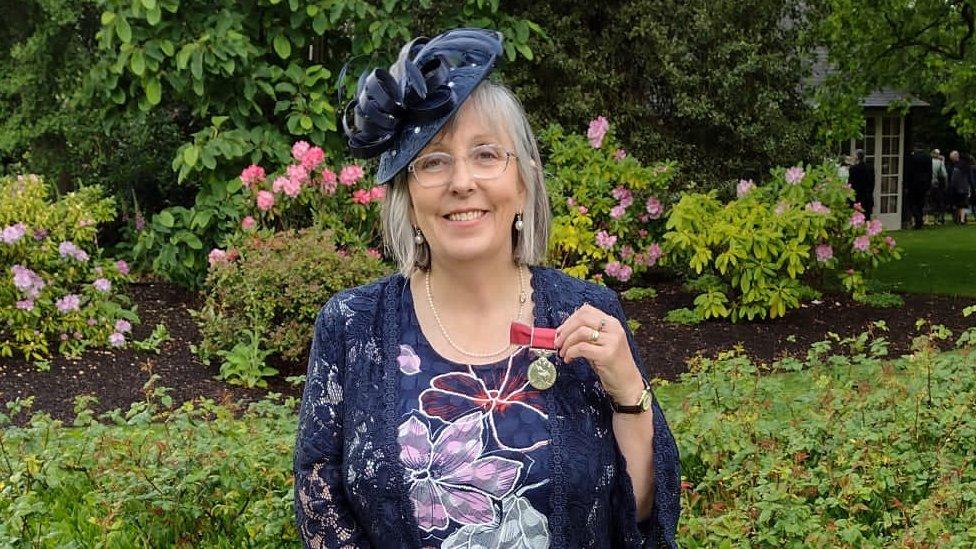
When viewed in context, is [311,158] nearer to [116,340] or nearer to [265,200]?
[265,200]

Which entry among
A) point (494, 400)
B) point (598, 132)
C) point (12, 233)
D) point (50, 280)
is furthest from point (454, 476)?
point (598, 132)

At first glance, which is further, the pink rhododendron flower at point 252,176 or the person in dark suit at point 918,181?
the person in dark suit at point 918,181

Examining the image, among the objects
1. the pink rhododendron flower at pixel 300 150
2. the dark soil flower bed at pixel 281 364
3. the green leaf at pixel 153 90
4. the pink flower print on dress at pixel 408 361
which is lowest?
the dark soil flower bed at pixel 281 364

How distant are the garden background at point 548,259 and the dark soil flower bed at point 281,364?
29mm

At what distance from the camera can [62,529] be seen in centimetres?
365

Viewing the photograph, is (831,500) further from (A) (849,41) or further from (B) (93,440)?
(A) (849,41)

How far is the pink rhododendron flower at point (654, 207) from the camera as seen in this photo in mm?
9070

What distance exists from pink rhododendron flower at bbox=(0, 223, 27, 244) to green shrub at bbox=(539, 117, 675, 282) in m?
3.85

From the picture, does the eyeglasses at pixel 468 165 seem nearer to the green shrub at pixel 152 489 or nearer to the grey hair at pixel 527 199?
the grey hair at pixel 527 199

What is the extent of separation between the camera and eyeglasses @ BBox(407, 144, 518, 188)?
7.18ft

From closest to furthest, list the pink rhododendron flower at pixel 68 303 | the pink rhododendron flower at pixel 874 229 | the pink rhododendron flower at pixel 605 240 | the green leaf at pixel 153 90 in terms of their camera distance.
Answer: the pink rhododendron flower at pixel 68 303, the green leaf at pixel 153 90, the pink rhododendron flower at pixel 874 229, the pink rhododendron flower at pixel 605 240

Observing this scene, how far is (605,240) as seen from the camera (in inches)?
346

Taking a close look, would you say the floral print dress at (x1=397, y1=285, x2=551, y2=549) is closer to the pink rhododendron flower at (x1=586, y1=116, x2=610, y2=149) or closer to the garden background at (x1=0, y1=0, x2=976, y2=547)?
the garden background at (x1=0, y1=0, x2=976, y2=547)

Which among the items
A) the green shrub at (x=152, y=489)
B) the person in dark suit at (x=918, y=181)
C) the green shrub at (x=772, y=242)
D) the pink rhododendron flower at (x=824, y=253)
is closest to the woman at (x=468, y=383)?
the green shrub at (x=152, y=489)
